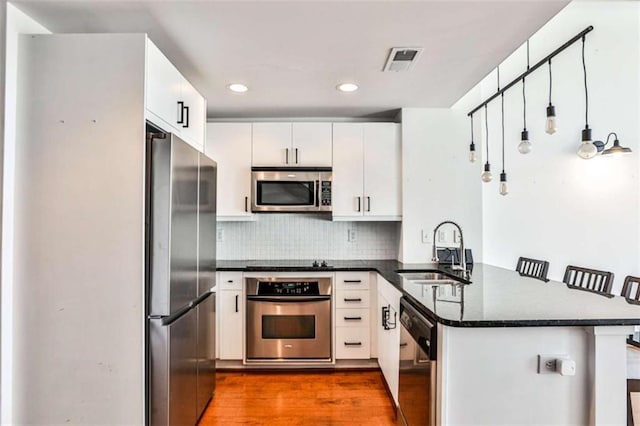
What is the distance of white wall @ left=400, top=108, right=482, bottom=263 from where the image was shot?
335cm

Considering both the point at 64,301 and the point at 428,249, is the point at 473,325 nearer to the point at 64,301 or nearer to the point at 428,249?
the point at 64,301

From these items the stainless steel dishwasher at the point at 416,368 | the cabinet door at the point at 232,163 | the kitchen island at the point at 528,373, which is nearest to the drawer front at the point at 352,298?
the stainless steel dishwasher at the point at 416,368

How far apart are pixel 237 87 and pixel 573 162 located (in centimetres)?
373

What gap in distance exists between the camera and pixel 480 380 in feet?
4.92

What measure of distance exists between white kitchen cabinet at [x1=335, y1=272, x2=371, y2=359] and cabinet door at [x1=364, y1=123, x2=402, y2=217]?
0.66m

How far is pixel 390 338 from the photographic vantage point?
2.54 meters

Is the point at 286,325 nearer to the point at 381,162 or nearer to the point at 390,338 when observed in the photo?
the point at 390,338

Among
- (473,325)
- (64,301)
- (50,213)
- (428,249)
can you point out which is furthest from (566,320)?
(50,213)

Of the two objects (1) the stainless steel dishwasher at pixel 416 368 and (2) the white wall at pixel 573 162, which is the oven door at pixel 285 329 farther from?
(2) the white wall at pixel 573 162

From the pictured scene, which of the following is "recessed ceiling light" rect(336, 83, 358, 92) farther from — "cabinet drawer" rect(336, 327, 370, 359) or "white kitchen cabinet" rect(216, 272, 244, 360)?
"cabinet drawer" rect(336, 327, 370, 359)

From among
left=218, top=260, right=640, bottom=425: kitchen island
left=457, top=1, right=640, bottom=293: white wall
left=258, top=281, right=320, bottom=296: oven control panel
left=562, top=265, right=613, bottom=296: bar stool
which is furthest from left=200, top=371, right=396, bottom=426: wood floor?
left=457, top=1, right=640, bottom=293: white wall

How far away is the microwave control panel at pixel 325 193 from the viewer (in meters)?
3.33

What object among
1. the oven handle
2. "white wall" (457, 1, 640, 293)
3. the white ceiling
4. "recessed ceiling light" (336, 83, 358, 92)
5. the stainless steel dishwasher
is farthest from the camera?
"white wall" (457, 1, 640, 293)

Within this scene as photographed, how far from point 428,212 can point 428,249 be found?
0.34m
